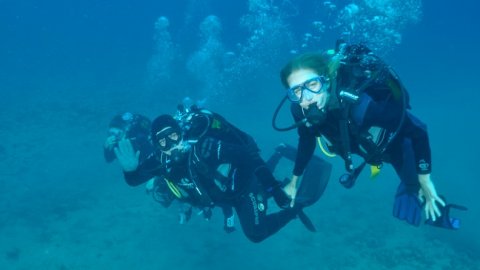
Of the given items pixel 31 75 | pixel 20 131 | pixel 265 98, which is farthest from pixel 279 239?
pixel 31 75

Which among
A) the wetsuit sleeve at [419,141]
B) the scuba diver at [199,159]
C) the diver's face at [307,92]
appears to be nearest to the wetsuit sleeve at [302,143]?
the diver's face at [307,92]

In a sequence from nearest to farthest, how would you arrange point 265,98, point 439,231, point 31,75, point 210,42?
point 439,231 < point 265,98 < point 31,75 < point 210,42

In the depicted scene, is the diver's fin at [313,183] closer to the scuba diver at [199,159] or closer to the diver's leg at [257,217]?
the diver's leg at [257,217]

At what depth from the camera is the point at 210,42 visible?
37.7m

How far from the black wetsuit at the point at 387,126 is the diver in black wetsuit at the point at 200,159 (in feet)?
4.67

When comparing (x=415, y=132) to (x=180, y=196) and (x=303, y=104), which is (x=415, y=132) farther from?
(x=180, y=196)

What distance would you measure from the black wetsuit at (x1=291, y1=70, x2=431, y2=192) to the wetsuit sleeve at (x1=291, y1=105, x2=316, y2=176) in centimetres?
2

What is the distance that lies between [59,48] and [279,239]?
4047 cm

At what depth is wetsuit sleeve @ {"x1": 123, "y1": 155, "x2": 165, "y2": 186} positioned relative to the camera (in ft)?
18.2

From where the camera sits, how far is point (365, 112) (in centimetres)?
342

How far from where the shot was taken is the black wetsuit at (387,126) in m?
3.41

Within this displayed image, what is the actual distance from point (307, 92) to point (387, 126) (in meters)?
0.81

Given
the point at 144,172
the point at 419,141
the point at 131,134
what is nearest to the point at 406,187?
the point at 419,141

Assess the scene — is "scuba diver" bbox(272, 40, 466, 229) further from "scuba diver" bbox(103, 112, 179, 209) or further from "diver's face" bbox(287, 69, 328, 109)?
"scuba diver" bbox(103, 112, 179, 209)
